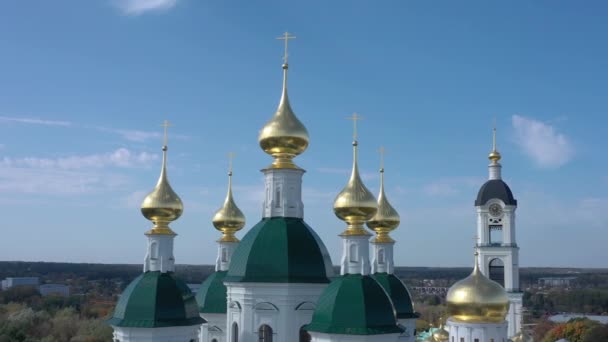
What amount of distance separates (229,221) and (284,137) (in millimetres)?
5630

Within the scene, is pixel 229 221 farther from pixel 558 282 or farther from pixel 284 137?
pixel 558 282

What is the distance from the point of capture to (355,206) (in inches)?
611

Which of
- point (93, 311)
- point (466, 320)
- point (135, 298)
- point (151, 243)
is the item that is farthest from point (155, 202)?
point (93, 311)

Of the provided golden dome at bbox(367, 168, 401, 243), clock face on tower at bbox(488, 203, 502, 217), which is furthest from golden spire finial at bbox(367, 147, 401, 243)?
clock face on tower at bbox(488, 203, 502, 217)

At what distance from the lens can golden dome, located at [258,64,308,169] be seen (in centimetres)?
1639

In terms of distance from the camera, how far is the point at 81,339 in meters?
37.6

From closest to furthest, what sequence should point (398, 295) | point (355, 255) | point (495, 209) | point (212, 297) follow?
point (355, 255), point (212, 297), point (398, 295), point (495, 209)

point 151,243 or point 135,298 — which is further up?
point 151,243

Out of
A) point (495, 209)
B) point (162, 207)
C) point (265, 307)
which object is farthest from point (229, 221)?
point (495, 209)

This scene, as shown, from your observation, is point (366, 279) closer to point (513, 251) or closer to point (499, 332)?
point (499, 332)

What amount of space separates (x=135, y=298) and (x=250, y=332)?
2.80 meters

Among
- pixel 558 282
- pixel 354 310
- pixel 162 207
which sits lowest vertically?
pixel 558 282

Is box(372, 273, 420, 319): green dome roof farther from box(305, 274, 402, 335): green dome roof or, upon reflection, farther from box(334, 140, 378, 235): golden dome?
box(305, 274, 402, 335): green dome roof

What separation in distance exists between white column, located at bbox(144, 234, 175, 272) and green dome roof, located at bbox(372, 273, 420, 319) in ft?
22.2
